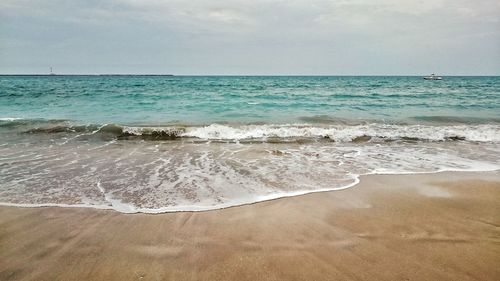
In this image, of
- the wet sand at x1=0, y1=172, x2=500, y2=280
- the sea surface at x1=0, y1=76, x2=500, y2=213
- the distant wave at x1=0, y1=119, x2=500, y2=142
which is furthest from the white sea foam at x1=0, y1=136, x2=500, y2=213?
the distant wave at x1=0, y1=119, x2=500, y2=142

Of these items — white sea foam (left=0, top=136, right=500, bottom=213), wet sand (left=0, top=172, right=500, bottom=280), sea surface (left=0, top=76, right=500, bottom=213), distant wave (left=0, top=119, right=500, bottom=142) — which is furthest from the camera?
distant wave (left=0, top=119, right=500, bottom=142)

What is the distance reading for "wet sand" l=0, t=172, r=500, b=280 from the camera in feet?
9.89

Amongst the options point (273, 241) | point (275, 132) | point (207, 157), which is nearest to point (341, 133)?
point (275, 132)

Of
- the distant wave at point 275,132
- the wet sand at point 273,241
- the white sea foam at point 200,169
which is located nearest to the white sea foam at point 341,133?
the distant wave at point 275,132

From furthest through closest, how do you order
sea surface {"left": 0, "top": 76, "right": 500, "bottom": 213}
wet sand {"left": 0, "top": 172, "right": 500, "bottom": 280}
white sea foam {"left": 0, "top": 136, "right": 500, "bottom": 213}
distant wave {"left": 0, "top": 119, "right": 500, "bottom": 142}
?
distant wave {"left": 0, "top": 119, "right": 500, "bottom": 142}, sea surface {"left": 0, "top": 76, "right": 500, "bottom": 213}, white sea foam {"left": 0, "top": 136, "right": 500, "bottom": 213}, wet sand {"left": 0, "top": 172, "right": 500, "bottom": 280}

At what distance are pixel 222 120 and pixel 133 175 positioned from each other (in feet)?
26.8

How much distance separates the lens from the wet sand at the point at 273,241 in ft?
9.89

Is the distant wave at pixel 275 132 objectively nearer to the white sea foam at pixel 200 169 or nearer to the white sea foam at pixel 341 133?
the white sea foam at pixel 341 133

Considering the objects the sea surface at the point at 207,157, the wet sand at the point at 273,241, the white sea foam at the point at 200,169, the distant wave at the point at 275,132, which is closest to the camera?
the wet sand at the point at 273,241

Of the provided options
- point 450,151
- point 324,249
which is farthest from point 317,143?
point 324,249

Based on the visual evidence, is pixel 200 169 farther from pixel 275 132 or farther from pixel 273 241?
pixel 275 132

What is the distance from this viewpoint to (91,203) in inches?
190

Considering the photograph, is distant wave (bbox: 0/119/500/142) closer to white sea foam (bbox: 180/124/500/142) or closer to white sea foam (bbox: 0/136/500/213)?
white sea foam (bbox: 180/124/500/142)

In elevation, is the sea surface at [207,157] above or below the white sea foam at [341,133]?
below
